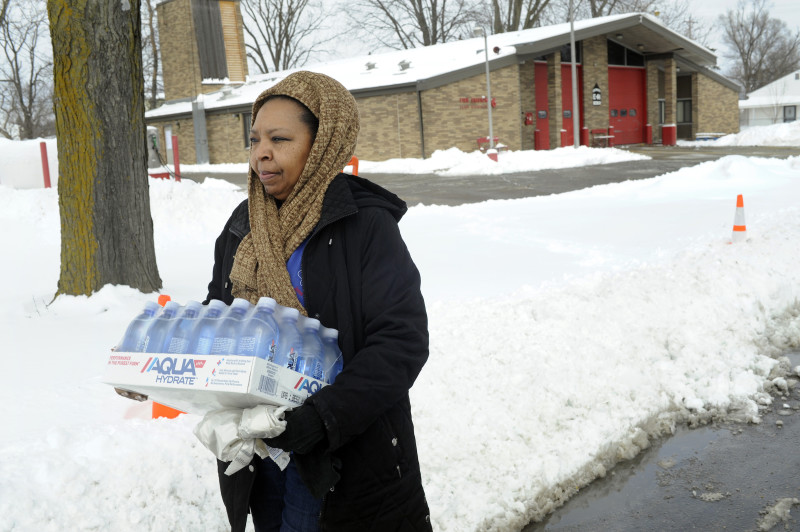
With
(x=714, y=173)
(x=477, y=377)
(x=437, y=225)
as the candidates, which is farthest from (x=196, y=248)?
(x=714, y=173)

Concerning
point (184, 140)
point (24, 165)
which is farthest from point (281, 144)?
point (184, 140)

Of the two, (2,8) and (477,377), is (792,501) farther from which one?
(2,8)

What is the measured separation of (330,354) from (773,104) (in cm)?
7151

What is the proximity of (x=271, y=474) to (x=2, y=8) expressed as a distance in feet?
120

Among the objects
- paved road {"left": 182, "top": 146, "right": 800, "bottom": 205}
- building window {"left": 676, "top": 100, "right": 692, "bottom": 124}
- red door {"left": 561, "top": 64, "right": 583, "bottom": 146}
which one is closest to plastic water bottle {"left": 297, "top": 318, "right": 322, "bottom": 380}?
paved road {"left": 182, "top": 146, "right": 800, "bottom": 205}

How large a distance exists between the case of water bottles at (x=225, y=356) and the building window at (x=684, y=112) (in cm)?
4452

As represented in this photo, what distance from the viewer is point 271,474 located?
7.85 feet

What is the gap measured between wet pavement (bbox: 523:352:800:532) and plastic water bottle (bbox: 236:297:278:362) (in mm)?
2602

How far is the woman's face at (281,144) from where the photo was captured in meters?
2.33

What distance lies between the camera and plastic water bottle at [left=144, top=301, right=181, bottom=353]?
2.12 m

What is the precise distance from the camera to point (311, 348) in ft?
7.05

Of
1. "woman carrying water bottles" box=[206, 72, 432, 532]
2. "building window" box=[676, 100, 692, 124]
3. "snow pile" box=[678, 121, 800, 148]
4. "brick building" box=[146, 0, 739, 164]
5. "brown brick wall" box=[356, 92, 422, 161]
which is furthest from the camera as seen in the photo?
"building window" box=[676, 100, 692, 124]

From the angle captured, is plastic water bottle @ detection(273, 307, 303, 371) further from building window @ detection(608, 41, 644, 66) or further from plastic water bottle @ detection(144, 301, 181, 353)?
building window @ detection(608, 41, 644, 66)

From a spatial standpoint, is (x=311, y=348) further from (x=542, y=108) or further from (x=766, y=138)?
(x=766, y=138)
